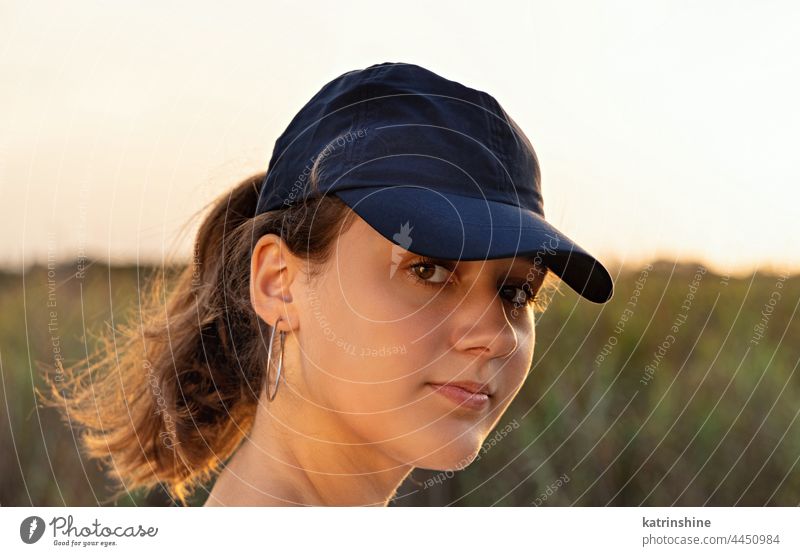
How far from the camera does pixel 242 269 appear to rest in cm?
130

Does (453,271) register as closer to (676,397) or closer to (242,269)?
(242,269)

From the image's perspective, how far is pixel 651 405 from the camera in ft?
7.12

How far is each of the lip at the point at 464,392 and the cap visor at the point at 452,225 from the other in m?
0.18

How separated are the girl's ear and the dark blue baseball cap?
2.2 inches

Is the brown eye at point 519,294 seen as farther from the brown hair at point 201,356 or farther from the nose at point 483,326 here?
the brown hair at point 201,356

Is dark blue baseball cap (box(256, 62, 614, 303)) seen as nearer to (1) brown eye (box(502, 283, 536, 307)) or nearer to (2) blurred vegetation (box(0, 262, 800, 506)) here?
(1) brown eye (box(502, 283, 536, 307))

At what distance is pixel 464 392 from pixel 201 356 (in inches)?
18.0

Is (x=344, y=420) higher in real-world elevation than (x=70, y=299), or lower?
higher

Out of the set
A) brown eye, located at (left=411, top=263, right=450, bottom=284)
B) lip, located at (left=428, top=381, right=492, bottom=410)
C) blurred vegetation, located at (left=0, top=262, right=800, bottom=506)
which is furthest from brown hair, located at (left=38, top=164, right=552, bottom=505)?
blurred vegetation, located at (left=0, top=262, right=800, bottom=506)

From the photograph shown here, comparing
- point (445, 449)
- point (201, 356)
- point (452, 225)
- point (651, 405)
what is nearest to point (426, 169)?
point (452, 225)

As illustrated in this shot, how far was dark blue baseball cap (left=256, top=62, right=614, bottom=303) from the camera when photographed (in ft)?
3.53

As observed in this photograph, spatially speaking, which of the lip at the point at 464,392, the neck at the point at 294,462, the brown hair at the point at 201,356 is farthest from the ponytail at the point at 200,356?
the lip at the point at 464,392
